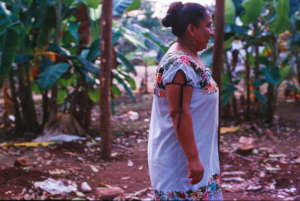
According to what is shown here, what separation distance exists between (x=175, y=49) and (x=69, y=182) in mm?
2309

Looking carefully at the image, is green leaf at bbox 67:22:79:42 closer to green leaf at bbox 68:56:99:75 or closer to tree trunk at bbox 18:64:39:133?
green leaf at bbox 68:56:99:75

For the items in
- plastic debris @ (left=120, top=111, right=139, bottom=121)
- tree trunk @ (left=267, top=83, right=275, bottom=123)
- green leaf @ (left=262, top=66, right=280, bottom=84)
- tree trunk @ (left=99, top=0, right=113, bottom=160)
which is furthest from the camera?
plastic debris @ (left=120, top=111, right=139, bottom=121)

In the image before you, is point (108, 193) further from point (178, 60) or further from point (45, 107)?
point (45, 107)

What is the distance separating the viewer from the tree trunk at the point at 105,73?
13.2 ft

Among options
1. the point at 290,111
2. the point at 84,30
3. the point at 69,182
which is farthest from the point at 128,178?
the point at 290,111

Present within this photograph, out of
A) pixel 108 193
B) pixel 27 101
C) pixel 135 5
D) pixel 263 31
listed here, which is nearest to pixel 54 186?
pixel 108 193

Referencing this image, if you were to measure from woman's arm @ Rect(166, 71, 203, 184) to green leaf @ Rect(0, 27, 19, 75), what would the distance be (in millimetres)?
3273

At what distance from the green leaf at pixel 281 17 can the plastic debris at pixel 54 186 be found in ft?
12.9

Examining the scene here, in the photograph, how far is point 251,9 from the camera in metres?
5.55

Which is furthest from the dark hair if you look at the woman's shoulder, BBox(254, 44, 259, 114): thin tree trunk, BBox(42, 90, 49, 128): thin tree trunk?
BBox(254, 44, 259, 114): thin tree trunk

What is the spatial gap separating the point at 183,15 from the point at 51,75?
3278 millimetres

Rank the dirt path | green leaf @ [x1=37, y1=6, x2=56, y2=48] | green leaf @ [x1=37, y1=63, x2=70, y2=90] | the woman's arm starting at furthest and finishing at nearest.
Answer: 1. green leaf @ [x1=37, y1=6, x2=56, y2=48]
2. green leaf @ [x1=37, y1=63, x2=70, y2=90]
3. the dirt path
4. the woman's arm

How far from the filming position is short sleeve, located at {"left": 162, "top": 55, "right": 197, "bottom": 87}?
5.10 ft

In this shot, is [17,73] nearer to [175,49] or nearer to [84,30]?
[84,30]
